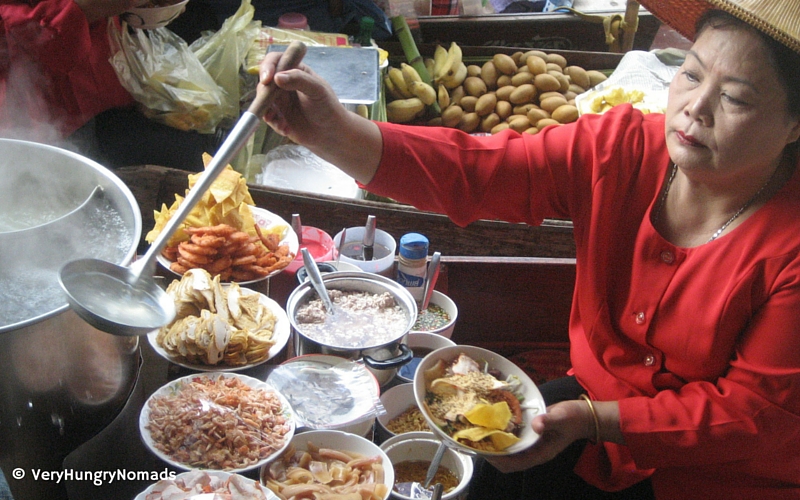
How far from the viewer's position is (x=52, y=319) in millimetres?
1175

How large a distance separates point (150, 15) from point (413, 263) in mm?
1430

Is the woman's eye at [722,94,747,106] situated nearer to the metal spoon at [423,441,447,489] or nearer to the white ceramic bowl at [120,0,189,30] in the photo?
the metal spoon at [423,441,447,489]

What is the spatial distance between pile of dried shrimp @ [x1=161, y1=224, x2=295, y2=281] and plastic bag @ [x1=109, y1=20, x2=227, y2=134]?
3.33 feet

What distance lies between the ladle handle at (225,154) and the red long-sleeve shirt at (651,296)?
267 mm

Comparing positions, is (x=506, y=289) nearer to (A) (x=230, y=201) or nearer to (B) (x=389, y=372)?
(B) (x=389, y=372)

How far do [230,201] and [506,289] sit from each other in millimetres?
984

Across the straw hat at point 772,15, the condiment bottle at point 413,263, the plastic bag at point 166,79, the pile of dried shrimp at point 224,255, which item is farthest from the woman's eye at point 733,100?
the plastic bag at point 166,79

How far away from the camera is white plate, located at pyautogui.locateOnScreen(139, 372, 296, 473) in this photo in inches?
53.5

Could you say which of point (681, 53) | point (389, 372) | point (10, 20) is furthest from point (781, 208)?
point (681, 53)

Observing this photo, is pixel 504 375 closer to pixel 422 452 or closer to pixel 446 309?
pixel 422 452

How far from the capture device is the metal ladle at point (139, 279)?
1.22 meters

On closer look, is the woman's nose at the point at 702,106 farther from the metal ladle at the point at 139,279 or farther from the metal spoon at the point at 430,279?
the metal spoon at the point at 430,279

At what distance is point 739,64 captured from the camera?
114 cm

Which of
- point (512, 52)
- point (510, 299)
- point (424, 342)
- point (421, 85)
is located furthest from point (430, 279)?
point (512, 52)
